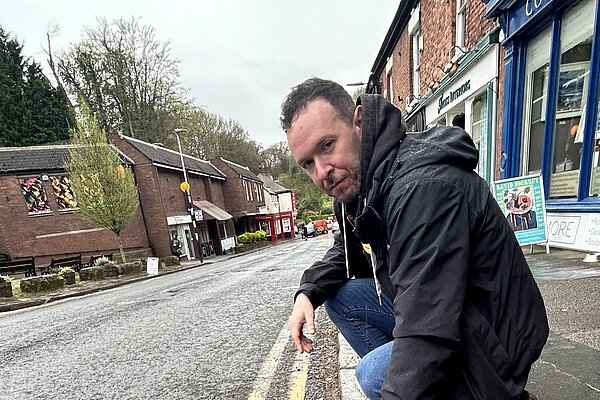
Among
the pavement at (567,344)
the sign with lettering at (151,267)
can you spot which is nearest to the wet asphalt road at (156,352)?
the pavement at (567,344)

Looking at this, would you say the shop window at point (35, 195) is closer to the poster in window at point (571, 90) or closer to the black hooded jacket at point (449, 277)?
the poster in window at point (571, 90)

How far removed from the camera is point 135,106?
29547 millimetres

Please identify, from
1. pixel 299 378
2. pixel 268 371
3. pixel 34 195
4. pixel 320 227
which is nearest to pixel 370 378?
pixel 299 378

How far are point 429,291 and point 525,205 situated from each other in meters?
4.73

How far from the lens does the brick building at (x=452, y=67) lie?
22.0 ft

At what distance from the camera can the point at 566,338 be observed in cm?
230

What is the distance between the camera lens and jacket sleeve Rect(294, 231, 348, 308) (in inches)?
73.6

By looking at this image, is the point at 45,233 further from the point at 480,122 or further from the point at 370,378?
the point at 370,378

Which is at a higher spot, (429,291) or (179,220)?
(429,291)

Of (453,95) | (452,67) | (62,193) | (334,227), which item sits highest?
(452,67)

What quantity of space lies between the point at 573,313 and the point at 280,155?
52.6 meters

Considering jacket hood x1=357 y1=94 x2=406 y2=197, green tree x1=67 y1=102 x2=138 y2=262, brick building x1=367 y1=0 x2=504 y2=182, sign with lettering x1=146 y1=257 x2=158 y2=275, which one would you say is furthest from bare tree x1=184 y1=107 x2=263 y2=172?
jacket hood x1=357 y1=94 x2=406 y2=197

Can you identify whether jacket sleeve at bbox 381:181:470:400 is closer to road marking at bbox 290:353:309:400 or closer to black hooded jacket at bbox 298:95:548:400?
black hooded jacket at bbox 298:95:548:400

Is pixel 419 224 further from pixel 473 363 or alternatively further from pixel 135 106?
pixel 135 106
